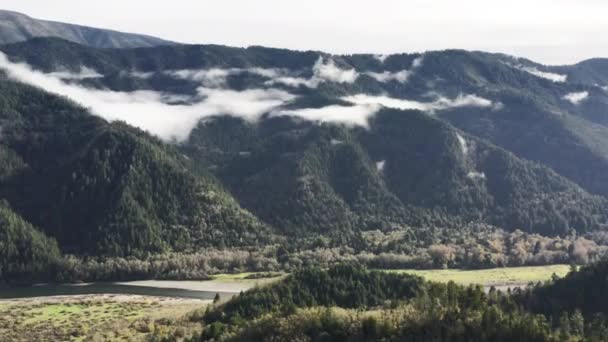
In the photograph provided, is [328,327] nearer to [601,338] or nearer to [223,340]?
[223,340]

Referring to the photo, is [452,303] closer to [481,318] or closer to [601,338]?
[481,318]

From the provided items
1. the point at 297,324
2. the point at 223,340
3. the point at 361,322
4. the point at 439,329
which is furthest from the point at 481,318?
the point at 223,340

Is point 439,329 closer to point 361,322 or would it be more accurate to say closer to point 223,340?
point 361,322

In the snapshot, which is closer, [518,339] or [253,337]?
[518,339]

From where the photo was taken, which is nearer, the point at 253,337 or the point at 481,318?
the point at 481,318

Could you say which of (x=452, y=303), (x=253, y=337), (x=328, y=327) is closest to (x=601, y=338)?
(x=452, y=303)

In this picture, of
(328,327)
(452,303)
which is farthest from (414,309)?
(328,327)

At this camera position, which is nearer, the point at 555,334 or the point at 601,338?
the point at 555,334
